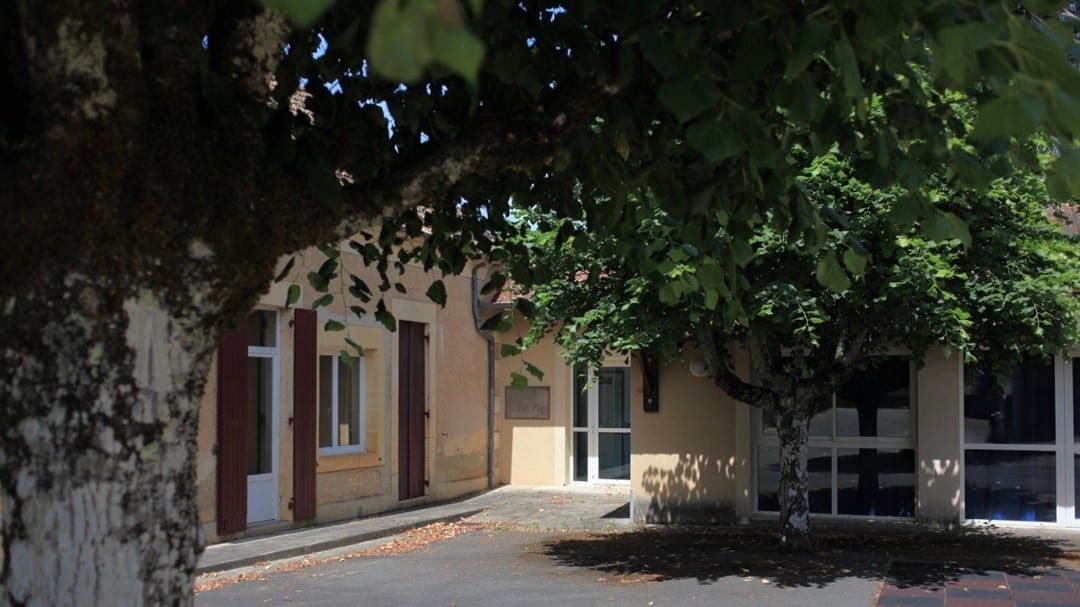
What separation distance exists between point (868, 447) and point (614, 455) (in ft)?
19.4

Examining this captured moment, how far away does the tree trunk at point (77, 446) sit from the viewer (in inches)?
106

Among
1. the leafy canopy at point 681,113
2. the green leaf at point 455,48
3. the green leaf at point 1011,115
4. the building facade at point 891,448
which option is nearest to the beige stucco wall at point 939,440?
the building facade at point 891,448

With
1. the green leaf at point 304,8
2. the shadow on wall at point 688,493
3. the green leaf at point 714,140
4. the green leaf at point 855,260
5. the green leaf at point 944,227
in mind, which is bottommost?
the shadow on wall at point 688,493

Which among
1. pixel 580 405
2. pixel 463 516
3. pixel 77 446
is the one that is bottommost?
pixel 463 516

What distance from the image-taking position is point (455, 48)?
1.47 meters

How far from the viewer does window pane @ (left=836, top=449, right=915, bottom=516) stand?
13.9m

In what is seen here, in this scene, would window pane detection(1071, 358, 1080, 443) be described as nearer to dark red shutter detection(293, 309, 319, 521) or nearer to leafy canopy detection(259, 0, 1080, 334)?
dark red shutter detection(293, 309, 319, 521)

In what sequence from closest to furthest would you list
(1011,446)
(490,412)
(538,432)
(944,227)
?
(944,227) < (1011,446) < (490,412) < (538,432)

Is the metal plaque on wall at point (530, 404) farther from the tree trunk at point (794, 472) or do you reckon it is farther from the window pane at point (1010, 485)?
the tree trunk at point (794, 472)

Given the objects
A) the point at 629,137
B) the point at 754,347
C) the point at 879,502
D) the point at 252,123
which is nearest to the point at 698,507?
the point at 879,502

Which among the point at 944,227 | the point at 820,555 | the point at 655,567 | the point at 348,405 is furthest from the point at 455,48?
the point at 348,405

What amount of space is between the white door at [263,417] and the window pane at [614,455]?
707 centimetres

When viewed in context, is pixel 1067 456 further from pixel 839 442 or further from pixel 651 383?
pixel 651 383

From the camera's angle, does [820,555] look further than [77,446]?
Yes
